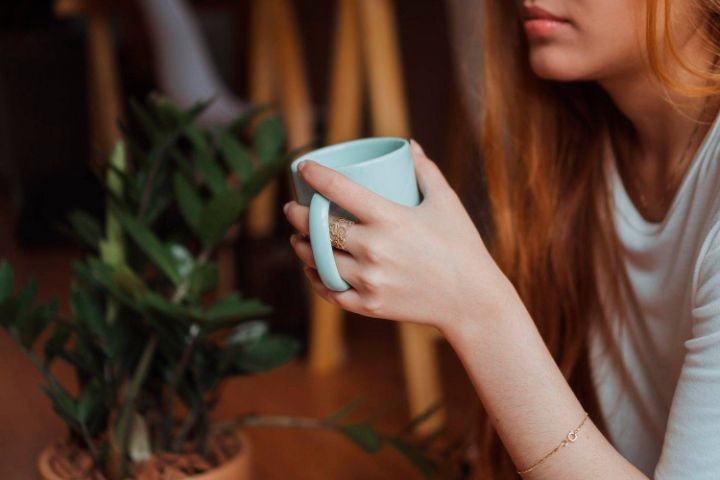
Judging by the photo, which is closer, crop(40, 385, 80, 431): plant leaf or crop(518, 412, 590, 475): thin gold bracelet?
crop(518, 412, 590, 475): thin gold bracelet

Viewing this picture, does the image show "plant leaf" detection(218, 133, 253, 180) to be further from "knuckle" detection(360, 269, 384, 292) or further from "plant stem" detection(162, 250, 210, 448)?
"knuckle" detection(360, 269, 384, 292)

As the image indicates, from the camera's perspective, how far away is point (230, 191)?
0.78 meters

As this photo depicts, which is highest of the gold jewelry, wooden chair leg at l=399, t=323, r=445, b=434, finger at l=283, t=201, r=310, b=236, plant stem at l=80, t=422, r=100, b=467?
finger at l=283, t=201, r=310, b=236

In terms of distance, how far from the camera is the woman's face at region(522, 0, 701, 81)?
0.71 m

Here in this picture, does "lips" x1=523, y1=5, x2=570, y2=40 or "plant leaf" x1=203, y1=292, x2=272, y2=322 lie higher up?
"lips" x1=523, y1=5, x2=570, y2=40

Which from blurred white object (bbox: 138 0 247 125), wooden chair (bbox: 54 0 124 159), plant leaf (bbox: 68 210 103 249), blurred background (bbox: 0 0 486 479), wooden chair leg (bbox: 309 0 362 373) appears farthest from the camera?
wooden chair (bbox: 54 0 124 159)

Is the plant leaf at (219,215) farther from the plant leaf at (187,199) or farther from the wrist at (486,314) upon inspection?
the wrist at (486,314)

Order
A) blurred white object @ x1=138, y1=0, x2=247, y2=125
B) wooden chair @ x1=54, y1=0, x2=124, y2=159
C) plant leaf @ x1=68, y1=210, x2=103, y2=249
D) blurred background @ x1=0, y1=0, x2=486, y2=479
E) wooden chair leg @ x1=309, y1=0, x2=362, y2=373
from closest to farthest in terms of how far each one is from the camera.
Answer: plant leaf @ x1=68, y1=210, x2=103, y2=249 → blurred background @ x1=0, y1=0, x2=486, y2=479 → wooden chair leg @ x1=309, y1=0, x2=362, y2=373 → blurred white object @ x1=138, y1=0, x2=247, y2=125 → wooden chair @ x1=54, y1=0, x2=124, y2=159

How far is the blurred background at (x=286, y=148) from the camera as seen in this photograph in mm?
1317

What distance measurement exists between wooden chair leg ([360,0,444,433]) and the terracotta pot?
59 cm

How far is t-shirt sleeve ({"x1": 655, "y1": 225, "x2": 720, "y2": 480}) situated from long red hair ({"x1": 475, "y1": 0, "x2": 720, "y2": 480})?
230 millimetres

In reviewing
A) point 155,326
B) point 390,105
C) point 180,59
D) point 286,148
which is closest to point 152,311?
point 155,326

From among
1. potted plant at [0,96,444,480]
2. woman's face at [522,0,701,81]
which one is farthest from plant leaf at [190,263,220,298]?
woman's face at [522,0,701,81]

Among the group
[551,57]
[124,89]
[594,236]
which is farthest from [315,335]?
[124,89]
